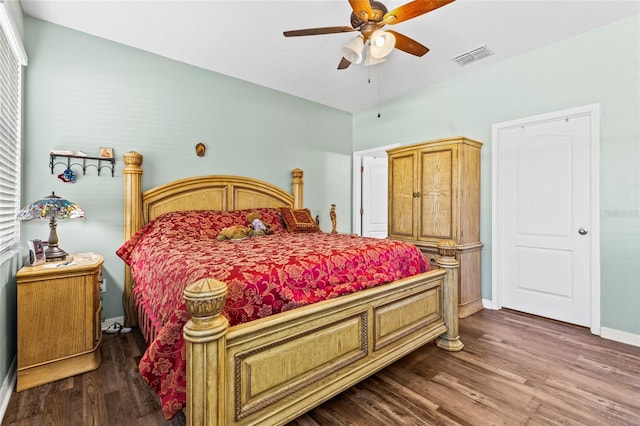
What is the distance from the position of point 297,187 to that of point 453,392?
3.08 m

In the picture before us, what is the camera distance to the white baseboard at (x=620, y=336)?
8.36 feet

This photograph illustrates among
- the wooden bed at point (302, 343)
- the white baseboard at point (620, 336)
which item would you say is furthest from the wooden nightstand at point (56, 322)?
the white baseboard at point (620, 336)

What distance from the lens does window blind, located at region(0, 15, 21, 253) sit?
2.05m

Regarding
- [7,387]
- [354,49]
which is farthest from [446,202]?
[7,387]

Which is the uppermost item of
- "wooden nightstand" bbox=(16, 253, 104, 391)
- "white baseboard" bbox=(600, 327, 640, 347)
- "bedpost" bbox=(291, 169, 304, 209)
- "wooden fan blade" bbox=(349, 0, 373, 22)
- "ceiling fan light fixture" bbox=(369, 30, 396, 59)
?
"wooden fan blade" bbox=(349, 0, 373, 22)

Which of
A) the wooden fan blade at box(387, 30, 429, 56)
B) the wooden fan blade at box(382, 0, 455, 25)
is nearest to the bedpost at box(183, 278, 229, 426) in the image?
the wooden fan blade at box(382, 0, 455, 25)

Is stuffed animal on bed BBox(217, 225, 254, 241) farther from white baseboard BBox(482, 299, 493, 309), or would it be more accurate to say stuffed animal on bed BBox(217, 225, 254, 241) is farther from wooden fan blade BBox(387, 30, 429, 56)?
white baseboard BBox(482, 299, 493, 309)

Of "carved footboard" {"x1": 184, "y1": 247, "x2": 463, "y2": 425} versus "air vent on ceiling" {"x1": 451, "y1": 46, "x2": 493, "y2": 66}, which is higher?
"air vent on ceiling" {"x1": 451, "y1": 46, "x2": 493, "y2": 66}

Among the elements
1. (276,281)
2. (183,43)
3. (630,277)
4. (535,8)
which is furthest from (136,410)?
(535,8)

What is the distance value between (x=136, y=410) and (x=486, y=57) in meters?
4.26

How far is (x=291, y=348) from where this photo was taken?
1.46 meters

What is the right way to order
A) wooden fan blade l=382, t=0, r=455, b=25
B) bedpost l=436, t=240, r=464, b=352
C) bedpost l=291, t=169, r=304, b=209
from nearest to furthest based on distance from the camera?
wooden fan blade l=382, t=0, r=455, b=25
bedpost l=436, t=240, r=464, b=352
bedpost l=291, t=169, r=304, b=209

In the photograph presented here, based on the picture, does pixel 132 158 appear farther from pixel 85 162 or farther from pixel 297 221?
pixel 297 221

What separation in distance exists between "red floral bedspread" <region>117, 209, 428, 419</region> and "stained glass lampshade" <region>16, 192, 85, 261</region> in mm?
493
